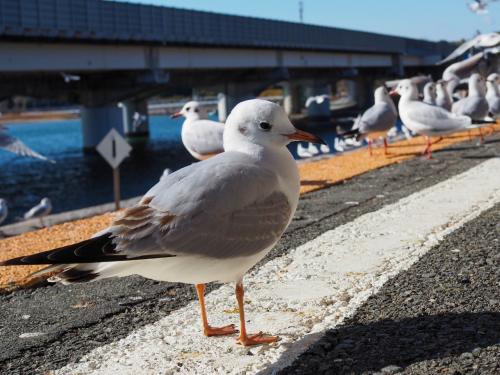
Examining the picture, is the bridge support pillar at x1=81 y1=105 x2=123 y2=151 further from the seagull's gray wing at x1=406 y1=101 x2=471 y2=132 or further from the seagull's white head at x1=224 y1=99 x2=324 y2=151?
the seagull's white head at x1=224 y1=99 x2=324 y2=151

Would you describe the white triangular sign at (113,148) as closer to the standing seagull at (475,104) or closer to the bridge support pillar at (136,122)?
the standing seagull at (475,104)

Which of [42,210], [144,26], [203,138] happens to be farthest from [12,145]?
[144,26]

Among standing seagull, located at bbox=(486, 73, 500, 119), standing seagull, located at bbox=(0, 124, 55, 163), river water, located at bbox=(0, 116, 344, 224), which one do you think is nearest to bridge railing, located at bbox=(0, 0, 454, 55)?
river water, located at bbox=(0, 116, 344, 224)

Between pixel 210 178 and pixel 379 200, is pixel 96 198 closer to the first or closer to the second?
pixel 379 200

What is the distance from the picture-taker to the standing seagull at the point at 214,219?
11.4ft

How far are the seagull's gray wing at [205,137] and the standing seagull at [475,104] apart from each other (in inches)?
285

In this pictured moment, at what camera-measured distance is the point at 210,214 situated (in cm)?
363

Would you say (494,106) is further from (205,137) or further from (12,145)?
(12,145)

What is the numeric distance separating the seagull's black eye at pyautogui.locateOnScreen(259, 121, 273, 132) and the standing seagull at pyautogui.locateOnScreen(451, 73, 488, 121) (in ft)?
44.6

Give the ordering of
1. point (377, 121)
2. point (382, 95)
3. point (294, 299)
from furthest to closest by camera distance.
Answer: point (382, 95) → point (377, 121) → point (294, 299)

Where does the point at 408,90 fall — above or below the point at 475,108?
above

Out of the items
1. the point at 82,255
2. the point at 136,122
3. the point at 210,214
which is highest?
the point at 136,122

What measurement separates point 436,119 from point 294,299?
1006 cm

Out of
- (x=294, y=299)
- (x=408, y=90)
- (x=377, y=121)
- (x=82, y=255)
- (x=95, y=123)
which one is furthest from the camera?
(x=95, y=123)
